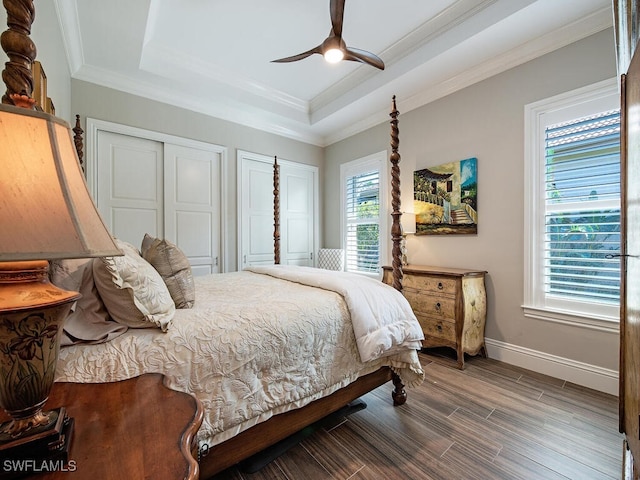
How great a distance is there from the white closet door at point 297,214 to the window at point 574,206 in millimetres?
2950

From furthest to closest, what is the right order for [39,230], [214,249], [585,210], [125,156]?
[214,249]
[125,156]
[585,210]
[39,230]

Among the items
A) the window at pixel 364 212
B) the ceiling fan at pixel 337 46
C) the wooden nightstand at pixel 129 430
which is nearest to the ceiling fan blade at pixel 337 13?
the ceiling fan at pixel 337 46

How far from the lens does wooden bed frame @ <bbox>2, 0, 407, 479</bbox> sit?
69 centimetres

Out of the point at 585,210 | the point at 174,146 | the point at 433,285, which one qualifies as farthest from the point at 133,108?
the point at 585,210

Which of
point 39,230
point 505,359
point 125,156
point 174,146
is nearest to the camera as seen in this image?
point 39,230

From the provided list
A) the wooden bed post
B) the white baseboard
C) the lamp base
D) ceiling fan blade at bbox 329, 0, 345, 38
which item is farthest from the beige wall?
the lamp base

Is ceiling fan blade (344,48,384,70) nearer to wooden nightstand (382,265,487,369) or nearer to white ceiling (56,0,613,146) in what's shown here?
white ceiling (56,0,613,146)

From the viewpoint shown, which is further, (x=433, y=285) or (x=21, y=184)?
(x=433, y=285)

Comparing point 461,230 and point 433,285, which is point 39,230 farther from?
point 461,230

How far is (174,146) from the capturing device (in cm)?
348

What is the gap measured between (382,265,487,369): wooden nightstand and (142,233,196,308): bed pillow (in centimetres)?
204

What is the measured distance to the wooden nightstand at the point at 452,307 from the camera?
2568mm

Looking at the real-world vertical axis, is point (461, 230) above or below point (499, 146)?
below

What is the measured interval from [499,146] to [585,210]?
2.91 ft
